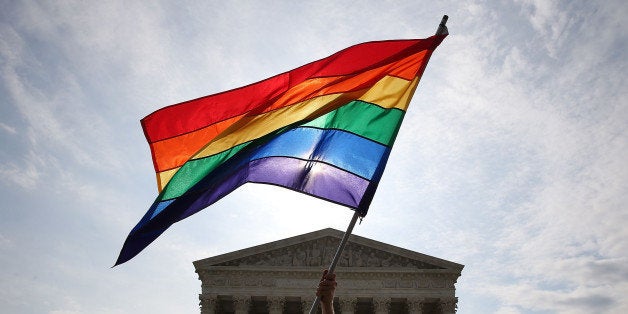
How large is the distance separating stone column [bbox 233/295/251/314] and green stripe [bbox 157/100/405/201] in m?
25.3

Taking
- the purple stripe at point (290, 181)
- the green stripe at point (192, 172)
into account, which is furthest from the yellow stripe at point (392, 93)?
the green stripe at point (192, 172)

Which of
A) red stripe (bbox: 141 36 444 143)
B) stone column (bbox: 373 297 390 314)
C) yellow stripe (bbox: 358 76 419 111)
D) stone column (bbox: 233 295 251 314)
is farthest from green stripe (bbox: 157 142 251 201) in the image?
stone column (bbox: 373 297 390 314)

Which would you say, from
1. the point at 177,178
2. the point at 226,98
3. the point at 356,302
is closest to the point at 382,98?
the point at 226,98

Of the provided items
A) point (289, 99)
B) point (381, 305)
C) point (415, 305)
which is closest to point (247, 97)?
point (289, 99)

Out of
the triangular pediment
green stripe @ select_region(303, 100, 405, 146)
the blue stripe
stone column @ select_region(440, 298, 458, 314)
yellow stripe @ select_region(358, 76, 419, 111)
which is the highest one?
the triangular pediment

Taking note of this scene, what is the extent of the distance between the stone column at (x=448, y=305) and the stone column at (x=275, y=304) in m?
9.01

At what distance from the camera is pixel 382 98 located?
23.5 ft

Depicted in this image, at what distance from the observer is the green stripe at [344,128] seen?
22.7 ft

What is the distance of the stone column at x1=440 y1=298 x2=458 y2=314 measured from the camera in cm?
3131

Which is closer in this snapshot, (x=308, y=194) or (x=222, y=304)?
(x=308, y=194)

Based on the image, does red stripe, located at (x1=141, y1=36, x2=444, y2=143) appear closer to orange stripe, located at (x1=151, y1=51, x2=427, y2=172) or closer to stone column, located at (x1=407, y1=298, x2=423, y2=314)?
orange stripe, located at (x1=151, y1=51, x2=427, y2=172)

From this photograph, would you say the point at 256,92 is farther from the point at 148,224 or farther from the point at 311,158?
the point at 148,224

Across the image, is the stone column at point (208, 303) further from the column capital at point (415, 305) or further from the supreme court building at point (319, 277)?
the column capital at point (415, 305)

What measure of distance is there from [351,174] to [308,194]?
0.59 metres
